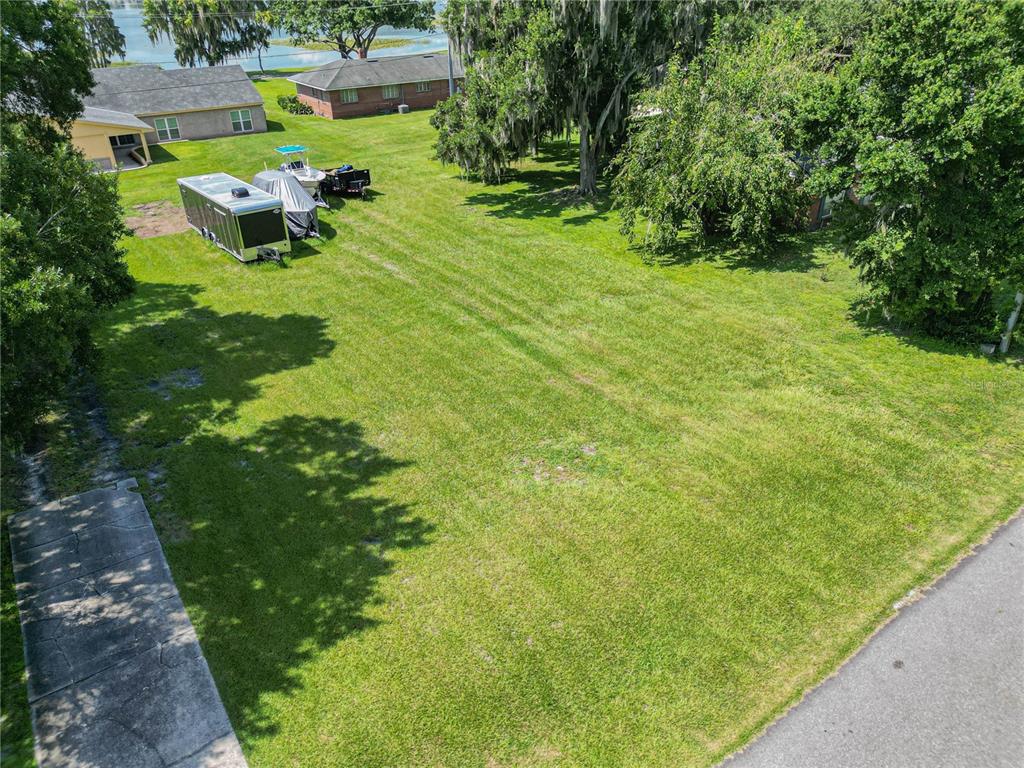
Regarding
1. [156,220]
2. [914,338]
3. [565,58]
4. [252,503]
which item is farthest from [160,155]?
[914,338]

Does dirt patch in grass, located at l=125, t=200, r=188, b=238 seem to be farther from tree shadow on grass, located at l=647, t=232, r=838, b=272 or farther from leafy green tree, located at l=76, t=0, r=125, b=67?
leafy green tree, located at l=76, t=0, r=125, b=67

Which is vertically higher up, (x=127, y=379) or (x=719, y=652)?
(x=127, y=379)

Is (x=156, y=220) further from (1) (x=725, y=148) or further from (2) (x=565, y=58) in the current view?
(1) (x=725, y=148)

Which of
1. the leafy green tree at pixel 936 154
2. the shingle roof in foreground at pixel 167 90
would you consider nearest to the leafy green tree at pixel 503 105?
the leafy green tree at pixel 936 154

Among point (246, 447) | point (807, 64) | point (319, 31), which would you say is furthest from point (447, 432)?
point (319, 31)

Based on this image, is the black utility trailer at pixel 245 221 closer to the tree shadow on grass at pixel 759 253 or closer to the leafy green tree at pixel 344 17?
the tree shadow on grass at pixel 759 253

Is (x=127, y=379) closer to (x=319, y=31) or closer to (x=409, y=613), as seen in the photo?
(x=409, y=613)
